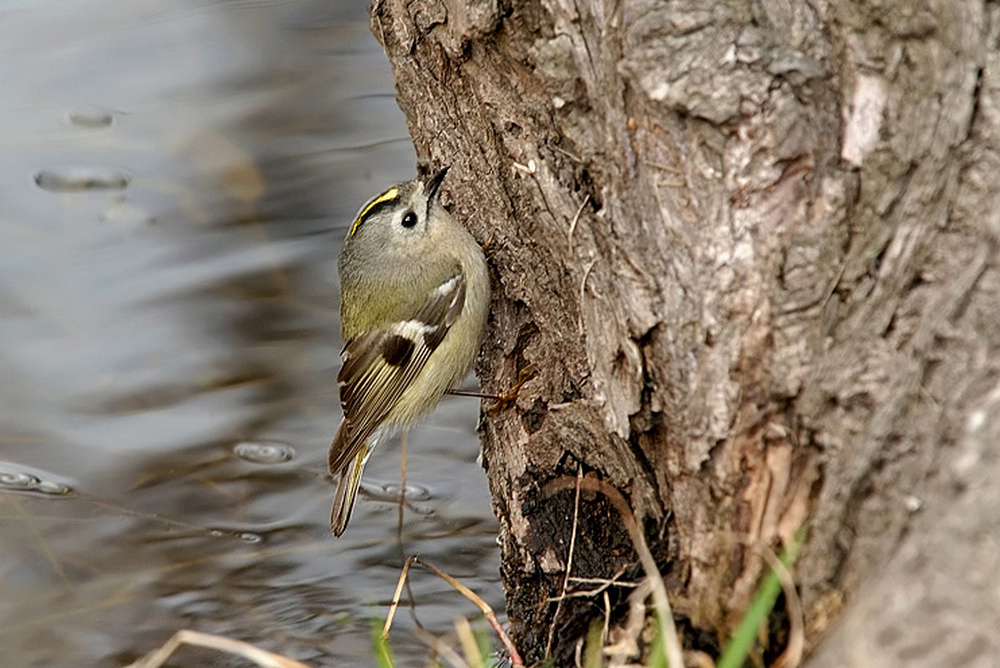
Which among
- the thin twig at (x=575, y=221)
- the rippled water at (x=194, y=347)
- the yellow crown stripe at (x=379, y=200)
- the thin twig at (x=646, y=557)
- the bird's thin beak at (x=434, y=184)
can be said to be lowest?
the rippled water at (x=194, y=347)

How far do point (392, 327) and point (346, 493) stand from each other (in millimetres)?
618

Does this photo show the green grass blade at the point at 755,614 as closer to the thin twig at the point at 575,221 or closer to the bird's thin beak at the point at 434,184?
the thin twig at the point at 575,221

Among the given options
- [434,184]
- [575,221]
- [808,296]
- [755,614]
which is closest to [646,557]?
[755,614]

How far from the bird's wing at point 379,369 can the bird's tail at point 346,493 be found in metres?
0.10

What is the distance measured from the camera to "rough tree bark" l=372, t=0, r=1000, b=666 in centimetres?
217

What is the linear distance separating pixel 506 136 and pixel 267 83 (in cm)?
482

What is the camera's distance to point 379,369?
4355 mm

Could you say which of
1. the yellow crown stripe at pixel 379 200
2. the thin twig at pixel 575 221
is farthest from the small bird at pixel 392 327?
the thin twig at pixel 575 221

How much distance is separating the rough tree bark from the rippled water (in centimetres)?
226

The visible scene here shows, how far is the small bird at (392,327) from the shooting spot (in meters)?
4.14

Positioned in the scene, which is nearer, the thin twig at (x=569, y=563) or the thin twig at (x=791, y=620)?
the thin twig at (x=791, y=620)

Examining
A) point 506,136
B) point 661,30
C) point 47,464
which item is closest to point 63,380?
point 47,464

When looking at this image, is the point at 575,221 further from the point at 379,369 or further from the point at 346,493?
the point at 346,493

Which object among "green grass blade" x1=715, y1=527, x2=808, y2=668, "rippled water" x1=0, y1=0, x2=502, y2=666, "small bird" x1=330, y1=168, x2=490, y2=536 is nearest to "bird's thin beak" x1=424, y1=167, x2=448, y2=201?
"small bird" x1=330, y1=168, x2=490, y2=536
